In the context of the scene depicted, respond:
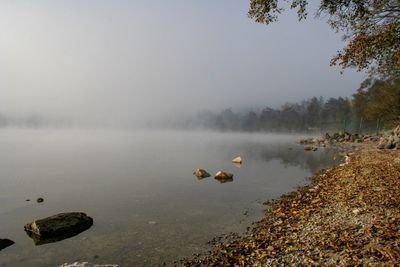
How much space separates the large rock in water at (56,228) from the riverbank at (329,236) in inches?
340

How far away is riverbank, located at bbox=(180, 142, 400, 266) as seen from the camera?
979 cm

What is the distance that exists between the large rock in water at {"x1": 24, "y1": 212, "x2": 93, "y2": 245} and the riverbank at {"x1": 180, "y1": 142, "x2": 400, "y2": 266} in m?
8.64

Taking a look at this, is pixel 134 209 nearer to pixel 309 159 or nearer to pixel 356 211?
pixel 356 211

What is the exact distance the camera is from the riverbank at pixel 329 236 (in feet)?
32.1

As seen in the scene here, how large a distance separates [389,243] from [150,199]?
809 inches

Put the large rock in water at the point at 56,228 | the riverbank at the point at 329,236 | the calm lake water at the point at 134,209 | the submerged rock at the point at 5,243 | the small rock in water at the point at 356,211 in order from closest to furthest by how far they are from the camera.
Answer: the riverbank at the point at 329,236 < the small rock in water at the point at 356,211 < the calm lake water at the point at 134,209 < the submerged rock at the point at 5,243 < the large rock in water at the point at 56,228

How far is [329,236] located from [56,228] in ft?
49.0

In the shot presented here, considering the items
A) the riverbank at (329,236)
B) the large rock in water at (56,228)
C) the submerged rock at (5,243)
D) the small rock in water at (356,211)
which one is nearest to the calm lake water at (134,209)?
the submerged rock at (5,243)

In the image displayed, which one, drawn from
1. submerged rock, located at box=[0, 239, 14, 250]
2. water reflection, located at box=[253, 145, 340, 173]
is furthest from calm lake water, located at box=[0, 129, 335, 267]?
water reflection, located at box=[253, 145, 340, 173]

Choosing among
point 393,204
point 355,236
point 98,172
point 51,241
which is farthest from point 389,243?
point 98,172

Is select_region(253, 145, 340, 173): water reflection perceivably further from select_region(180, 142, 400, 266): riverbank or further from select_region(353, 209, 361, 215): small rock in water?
select_region(353, 209, 361, 215): small rock in water

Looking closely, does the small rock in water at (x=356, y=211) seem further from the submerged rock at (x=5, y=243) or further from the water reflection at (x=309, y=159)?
the water reflection at (x=309, y=159)

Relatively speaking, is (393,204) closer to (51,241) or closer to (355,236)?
(355,236)

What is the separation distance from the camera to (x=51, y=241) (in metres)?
A: 17.2
